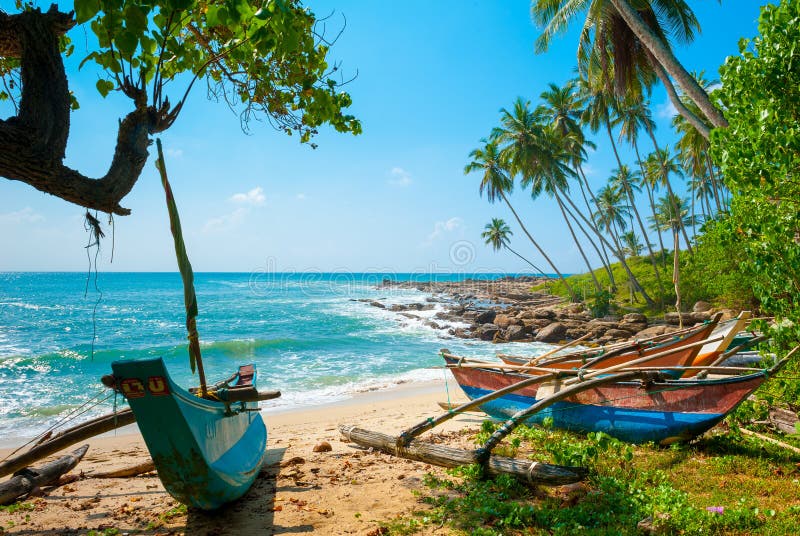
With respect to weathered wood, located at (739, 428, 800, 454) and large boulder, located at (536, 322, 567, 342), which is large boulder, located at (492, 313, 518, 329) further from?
weathered wood, located at (739, 428, 800, 454)

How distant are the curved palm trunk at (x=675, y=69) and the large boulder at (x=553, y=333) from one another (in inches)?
600

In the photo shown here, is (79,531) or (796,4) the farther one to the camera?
(79,531)

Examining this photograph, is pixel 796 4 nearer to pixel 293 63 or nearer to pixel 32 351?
pixel 293 63

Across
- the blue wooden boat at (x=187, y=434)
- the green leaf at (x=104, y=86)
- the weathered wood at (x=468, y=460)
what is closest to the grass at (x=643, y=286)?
the weathered wood at (x=468, y=460)

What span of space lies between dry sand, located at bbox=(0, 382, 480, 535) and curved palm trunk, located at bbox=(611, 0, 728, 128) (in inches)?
317

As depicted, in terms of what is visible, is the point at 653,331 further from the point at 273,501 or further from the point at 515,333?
the point at 273,501

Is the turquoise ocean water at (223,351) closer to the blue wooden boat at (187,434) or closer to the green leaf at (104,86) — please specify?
the blue wooden boat at (187,434)

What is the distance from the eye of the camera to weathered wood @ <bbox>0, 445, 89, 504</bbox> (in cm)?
476

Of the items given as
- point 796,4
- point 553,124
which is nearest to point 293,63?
point 796,4

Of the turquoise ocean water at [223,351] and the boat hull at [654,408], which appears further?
the turquoise ocean water at [223,351]

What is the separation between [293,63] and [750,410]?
7806 millimetres

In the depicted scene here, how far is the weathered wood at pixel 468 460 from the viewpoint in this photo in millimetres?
4273

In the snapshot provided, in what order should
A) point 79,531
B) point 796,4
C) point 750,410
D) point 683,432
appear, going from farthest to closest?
point 750,410
point 683,432
point 79,531
point 796,4

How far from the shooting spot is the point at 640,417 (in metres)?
5.61
